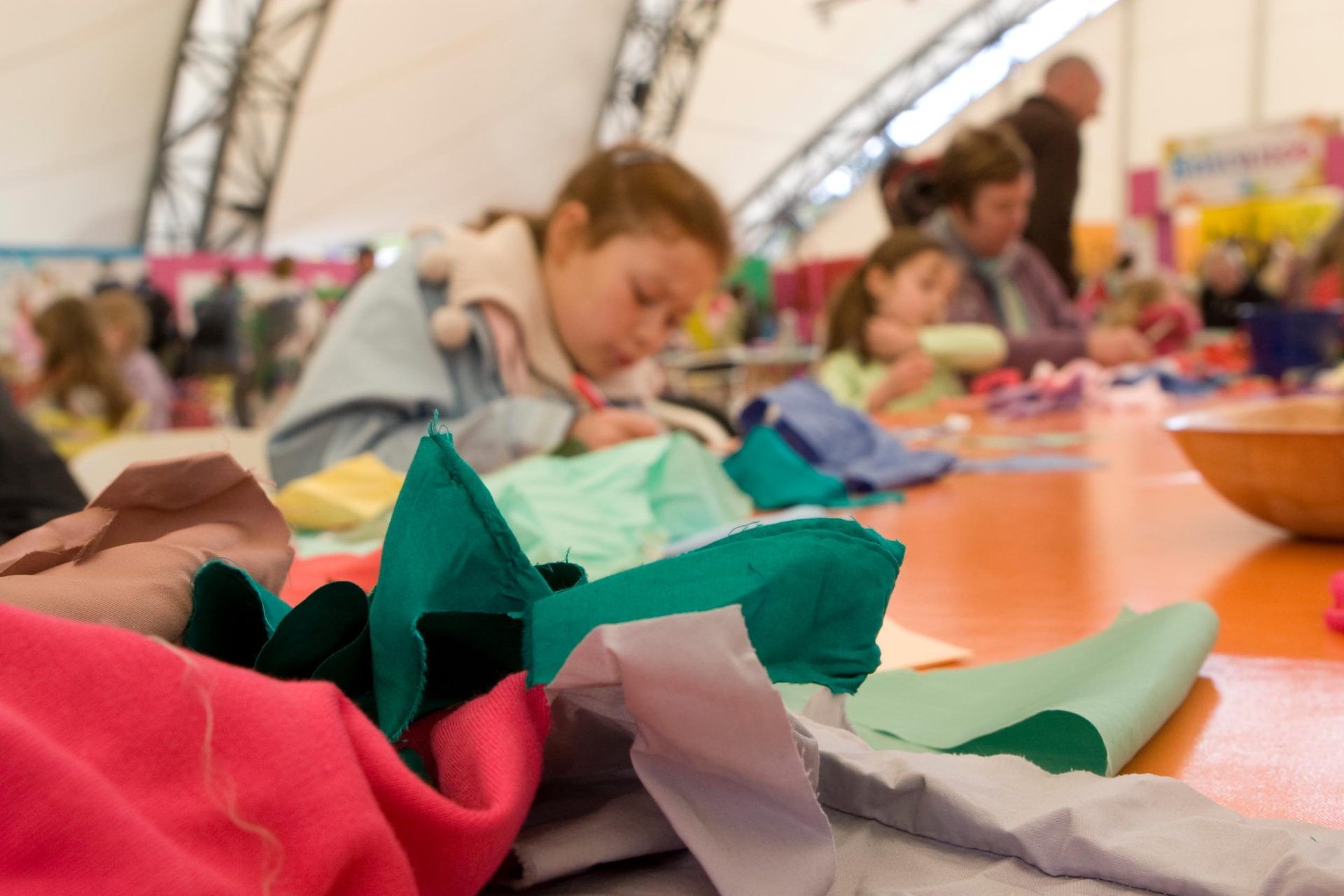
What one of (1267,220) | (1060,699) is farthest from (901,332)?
(1267,220)

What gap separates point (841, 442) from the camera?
1102mm

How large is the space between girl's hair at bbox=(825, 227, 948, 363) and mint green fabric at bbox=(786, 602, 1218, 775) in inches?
74.0

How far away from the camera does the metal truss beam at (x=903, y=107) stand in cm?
1031

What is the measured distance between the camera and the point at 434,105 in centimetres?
738

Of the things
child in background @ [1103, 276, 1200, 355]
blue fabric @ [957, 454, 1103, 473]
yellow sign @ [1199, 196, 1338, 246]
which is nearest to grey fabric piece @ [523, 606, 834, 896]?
blue fabric @ [957, 454, 1103, 473]

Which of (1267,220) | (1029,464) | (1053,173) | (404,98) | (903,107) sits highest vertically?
(903,107)

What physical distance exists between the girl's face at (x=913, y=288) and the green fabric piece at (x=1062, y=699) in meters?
1.85

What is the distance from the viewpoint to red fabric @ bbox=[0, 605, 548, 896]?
21cm

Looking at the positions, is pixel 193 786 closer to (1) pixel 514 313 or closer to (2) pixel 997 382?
(1) pixel 514 313

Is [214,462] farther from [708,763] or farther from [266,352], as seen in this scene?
[266,352]

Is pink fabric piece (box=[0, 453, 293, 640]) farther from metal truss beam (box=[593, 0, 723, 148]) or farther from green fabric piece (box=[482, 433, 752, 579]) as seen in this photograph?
metal truss beam (box=[593, 0, 723, 148])

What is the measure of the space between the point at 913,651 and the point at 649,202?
2.67 ft

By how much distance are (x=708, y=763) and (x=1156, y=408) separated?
5.38ft

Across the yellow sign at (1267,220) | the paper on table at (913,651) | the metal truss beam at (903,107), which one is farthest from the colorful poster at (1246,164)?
the paper on table at (913,651)
